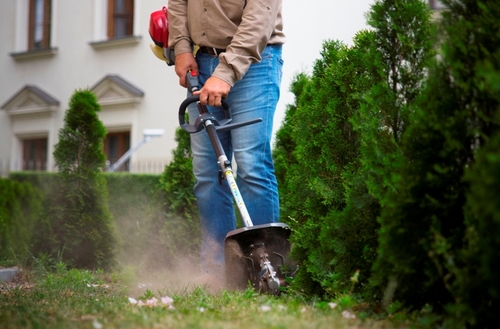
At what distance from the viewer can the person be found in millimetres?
4031

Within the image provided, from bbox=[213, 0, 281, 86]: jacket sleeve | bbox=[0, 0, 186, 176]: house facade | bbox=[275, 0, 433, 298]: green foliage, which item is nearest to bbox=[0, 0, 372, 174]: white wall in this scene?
bbox=[0, 0, 186, 176]: house facade

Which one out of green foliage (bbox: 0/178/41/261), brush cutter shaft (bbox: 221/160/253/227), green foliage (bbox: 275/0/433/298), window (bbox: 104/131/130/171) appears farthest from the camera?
window (bbox: 104/131/130/171)

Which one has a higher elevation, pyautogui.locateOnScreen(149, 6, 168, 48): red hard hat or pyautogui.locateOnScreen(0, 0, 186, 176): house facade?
pyautogui.locateOnScreen(0, 0, 186, 176): house facade

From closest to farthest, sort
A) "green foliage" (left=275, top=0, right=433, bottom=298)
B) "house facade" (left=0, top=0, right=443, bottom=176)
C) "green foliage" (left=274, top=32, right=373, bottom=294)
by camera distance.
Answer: "green foliage" (left=275, top=0, right=433, bottom=298)
"green foliage" (left=274, top=32, right=373, bottom=294)
"house facade" (left=0, top=0, right=443, bottom=176)

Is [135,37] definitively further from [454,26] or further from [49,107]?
[454,26]

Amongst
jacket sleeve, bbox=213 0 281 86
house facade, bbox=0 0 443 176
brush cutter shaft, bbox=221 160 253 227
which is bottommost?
brush cutter shaft, bbox=221 160 253 227

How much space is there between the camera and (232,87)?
4.25 metres

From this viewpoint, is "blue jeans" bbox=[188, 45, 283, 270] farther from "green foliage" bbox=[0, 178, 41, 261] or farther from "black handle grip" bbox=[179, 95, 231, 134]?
"green foliage" bbox=[0, 178, 41, 261]

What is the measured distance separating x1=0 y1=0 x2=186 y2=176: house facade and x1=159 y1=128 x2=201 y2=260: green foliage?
7611 mm

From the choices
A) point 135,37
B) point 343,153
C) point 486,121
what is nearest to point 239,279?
point 343,153

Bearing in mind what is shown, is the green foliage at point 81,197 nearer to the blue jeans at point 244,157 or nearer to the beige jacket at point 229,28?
the blue jeans at point 244,157

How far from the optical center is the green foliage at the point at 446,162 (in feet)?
8.04

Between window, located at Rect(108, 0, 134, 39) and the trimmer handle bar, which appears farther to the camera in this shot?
window, located at Rect(108, 0, 134, 39)

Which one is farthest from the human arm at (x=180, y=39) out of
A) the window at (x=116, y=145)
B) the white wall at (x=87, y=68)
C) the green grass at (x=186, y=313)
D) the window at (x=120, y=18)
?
the window at (x=120, y=18)
